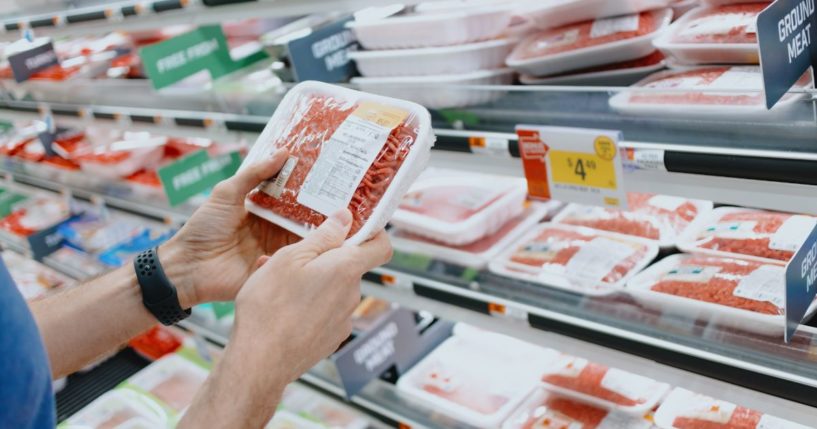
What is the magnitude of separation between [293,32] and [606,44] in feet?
3.31

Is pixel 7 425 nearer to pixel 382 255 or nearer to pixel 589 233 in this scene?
pixel 382 255

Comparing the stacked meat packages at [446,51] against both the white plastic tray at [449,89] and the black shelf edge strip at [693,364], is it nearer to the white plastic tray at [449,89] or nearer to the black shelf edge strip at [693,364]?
the white plastic tray at [449,89]

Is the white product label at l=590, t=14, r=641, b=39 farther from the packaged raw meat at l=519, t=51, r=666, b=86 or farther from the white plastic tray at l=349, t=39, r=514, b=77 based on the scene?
the white plastic tray at l=349, t=39, r=514, b=77

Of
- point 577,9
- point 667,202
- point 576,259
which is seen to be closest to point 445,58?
point 577,9

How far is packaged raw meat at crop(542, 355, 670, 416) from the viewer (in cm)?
179

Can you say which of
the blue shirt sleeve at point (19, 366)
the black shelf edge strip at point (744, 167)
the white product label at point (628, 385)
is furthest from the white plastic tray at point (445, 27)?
the blue shirt sleeve at point (19, 366)

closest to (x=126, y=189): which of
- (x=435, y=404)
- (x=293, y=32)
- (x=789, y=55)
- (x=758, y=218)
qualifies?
(x=293, y=32)

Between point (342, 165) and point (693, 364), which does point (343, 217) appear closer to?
point (342, 165)

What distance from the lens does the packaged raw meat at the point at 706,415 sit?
5.08ft

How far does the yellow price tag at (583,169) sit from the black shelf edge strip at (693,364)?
0.32 meters

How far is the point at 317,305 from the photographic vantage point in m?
1.17

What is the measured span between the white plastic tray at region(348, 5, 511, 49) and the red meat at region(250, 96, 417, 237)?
0.46 meters

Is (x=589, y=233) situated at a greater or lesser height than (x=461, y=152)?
lesser

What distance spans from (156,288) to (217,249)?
0.17 metres
